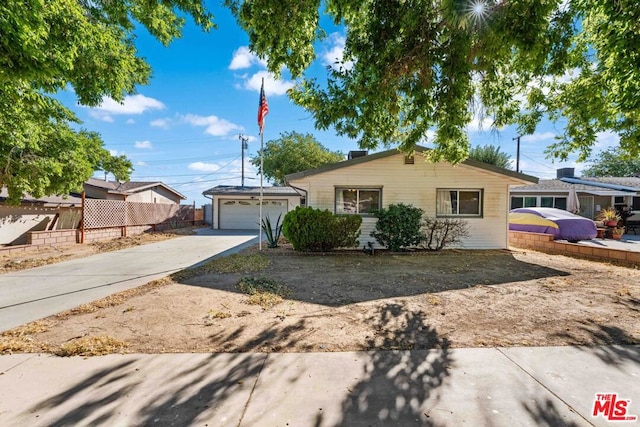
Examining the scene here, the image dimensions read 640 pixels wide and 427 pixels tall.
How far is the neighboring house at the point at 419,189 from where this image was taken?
33.7ft

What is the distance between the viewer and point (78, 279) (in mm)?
6395

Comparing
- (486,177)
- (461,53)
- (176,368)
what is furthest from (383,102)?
(486,177)

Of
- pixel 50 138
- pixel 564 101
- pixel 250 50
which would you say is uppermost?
pixel 564 101

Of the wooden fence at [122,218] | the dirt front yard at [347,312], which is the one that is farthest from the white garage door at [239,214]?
the dirt front yard at [347,312]

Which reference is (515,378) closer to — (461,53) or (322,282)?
(322,282)

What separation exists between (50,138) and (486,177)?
48.5ft

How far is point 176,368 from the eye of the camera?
2.76 meters

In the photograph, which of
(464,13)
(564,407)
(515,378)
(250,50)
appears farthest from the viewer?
(250,50)

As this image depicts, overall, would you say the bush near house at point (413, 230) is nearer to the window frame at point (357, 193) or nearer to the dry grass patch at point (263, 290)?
the window frame at point (357, 193)

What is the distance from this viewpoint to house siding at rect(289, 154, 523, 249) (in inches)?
405

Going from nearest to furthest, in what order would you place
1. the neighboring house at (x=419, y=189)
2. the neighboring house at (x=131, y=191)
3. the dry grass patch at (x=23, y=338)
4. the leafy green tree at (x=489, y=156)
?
the dry grass patch at (x=23, y=338), the neighboring house at (x=419, y=189), the neighboring house at (x=131, y=191), the leafy green tree at (x=489, y=156)

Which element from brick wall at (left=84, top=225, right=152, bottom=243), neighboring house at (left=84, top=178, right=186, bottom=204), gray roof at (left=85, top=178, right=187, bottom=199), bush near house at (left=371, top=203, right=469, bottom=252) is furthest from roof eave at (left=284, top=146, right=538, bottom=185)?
gray roof at (left=85, top=178, right=187, bottom=199)

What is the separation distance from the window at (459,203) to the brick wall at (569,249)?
8.04ft

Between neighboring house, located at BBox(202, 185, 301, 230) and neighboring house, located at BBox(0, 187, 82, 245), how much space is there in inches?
311
